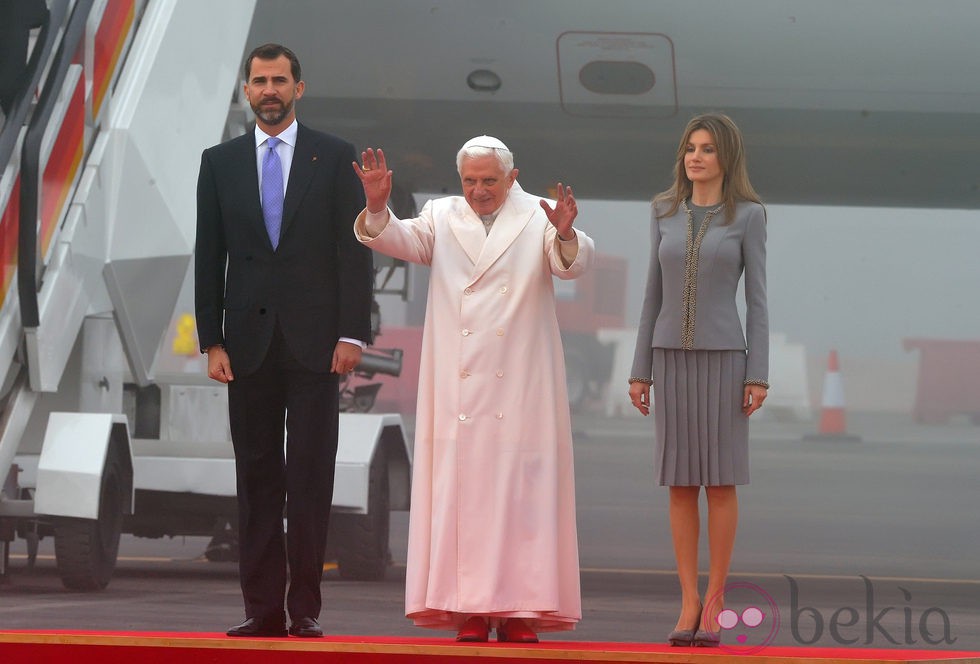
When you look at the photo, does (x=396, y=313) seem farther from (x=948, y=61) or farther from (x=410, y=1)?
(x=948, y=61)

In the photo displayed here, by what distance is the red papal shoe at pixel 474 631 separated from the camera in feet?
13.1

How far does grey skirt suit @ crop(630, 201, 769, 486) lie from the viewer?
167 inches

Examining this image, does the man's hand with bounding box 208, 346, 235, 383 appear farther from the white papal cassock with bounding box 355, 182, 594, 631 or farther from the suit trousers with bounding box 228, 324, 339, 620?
the white papal cassock with bounding box 355, 182, 594, 631

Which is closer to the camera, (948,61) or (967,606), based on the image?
(967,606)

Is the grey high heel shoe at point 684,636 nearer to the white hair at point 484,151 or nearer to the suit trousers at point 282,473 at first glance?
the suit trousers at point 282,473

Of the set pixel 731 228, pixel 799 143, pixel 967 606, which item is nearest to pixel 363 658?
pixel 731 228

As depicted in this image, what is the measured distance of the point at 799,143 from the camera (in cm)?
895

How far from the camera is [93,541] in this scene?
6.76 meters

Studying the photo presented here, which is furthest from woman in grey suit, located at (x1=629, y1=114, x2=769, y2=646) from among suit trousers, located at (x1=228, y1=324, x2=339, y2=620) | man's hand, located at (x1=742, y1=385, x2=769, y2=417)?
suit trousers, located at (x1=228, y1=324, x2=339, y2=620)

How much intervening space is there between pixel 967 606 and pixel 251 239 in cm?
447

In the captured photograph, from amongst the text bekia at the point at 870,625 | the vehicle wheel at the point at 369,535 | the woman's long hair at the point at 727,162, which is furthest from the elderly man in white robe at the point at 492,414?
the vehicle wheel at the point at 369,535

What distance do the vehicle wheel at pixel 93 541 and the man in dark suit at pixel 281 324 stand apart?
8.31 ft

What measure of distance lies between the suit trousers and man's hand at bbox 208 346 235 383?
0.08 feet

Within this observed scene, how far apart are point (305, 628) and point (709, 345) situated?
4.12 ft
